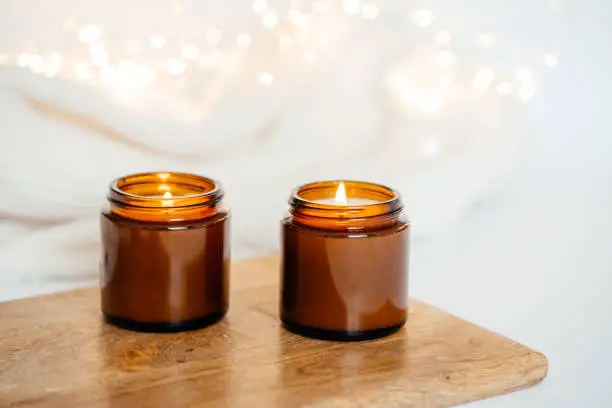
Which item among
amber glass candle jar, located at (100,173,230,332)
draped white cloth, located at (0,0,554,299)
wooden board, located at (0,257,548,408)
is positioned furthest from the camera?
draped white cloth, located at (0,0,554,299)

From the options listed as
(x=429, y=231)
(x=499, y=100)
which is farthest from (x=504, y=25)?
(x=429, y=231)

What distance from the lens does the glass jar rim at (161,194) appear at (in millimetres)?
891

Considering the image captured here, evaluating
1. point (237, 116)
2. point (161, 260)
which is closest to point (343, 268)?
point (161, 260)

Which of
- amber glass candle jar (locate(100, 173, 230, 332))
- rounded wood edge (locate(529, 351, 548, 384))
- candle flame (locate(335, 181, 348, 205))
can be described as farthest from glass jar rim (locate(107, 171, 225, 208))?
rounded wood edge (locate(529, 351, 548, 384))

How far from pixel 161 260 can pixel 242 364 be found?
0.13 m

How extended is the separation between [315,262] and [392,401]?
0.54 feet

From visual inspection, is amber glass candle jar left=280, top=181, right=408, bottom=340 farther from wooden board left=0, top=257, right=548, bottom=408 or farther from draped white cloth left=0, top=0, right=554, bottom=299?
draped white cloth left=0, top=0, right=554, bottom=299

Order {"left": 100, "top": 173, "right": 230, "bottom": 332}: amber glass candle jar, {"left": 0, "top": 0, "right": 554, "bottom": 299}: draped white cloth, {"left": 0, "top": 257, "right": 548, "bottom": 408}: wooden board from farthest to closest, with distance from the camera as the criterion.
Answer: {"left": 0, "top": 0, "right": 554, "bottom": 299}: draped white cloth < {"left": 100, "top": 173, "right": 230, "bottom": 332}: amber glass candle jar < {"left": 0, "top": 257, "right": 548, "bottom": 408}: wooden board

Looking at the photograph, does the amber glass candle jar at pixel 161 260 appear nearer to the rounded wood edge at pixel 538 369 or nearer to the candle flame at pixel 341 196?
the candle flame at pixel 341 196

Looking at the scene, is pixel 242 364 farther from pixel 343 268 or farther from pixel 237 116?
pixel 237 116

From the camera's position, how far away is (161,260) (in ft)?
2.92

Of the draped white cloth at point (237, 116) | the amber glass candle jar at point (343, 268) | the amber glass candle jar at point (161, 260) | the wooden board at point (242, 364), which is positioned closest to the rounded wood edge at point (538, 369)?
the wooden board at point (242, 364)

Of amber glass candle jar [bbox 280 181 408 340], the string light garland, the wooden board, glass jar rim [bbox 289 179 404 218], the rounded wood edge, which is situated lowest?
the rounded wood edge

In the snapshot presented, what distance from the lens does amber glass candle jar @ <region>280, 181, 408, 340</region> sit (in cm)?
89
